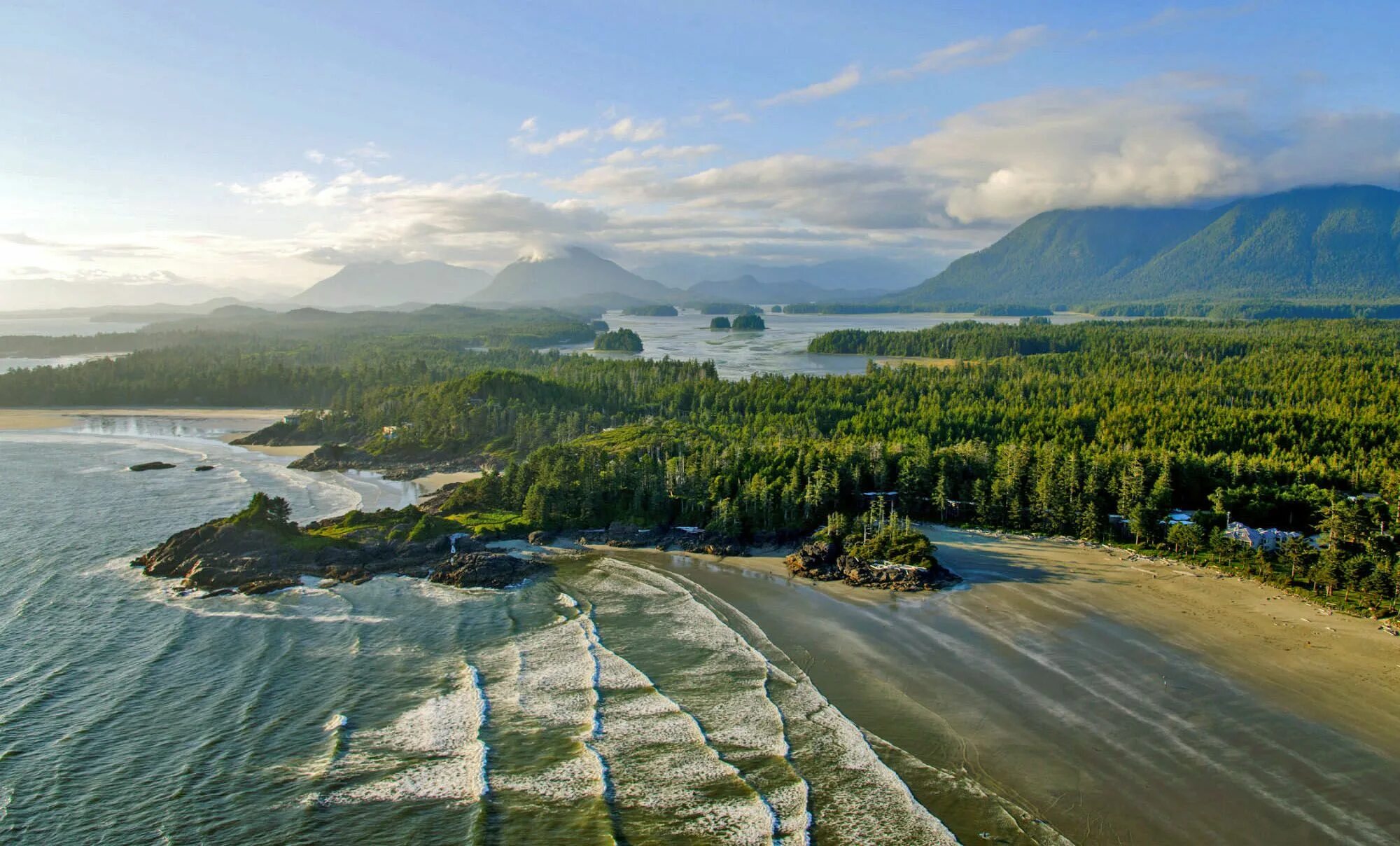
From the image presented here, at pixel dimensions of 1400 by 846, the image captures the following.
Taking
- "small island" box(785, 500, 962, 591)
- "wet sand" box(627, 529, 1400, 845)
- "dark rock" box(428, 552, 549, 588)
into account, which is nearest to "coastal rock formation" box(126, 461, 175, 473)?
"dark rock" box(428, 552, 549, 588)

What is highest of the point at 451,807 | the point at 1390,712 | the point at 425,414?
the point at 425,414

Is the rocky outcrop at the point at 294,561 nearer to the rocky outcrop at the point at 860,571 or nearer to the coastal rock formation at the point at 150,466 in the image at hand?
the rocky outcrop at the point at 860,571

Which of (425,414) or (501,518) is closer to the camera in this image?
(501,518)

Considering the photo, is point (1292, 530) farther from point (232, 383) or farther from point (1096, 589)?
point (232, 383)

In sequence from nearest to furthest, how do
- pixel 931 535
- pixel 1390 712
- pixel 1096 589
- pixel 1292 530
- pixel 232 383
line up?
pixel 1390 712
pixel 1096 589
pixel 1292 530
pixel 931 535
pixel 232 383

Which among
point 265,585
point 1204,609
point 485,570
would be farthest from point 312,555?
A: point 1204,609

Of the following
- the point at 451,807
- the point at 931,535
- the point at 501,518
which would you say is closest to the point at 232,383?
the point at 501,518
